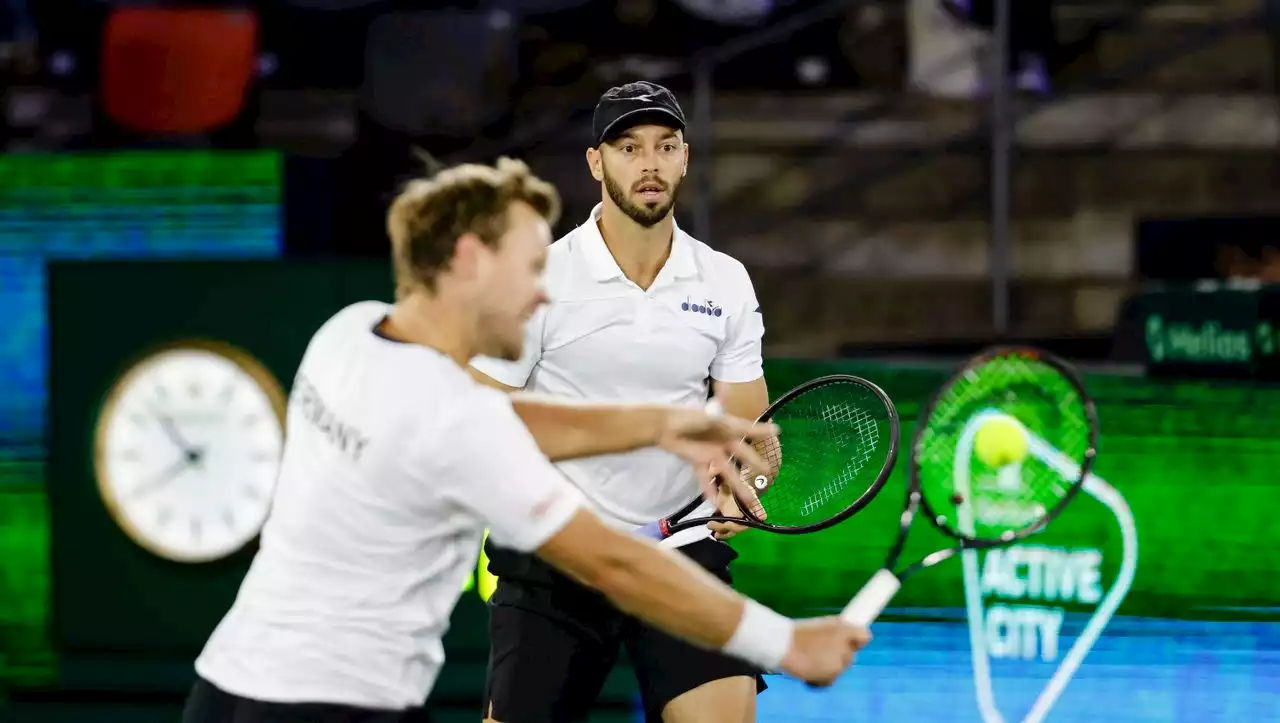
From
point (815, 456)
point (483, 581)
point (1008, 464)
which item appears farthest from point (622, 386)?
point (483, 581)

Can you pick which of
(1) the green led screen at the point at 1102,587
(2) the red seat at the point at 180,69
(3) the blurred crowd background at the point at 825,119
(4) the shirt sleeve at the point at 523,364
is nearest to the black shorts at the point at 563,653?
(4) the shirt sleeve at the point at 523,364

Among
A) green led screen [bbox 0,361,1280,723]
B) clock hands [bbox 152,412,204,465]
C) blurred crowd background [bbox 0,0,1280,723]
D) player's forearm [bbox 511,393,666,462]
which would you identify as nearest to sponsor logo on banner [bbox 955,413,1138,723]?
green led screen [bbox 0,361,1280,723]

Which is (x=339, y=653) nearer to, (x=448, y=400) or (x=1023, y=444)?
(x=448, y=400)

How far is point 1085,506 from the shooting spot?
5930mm

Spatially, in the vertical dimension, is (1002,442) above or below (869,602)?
below

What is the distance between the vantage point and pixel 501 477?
3.15m

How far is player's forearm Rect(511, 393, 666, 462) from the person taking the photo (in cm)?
374

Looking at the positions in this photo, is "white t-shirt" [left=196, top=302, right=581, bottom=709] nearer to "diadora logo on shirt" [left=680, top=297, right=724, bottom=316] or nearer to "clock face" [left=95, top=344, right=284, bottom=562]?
"diadora logo on shirt" [left=680, top=297, right=724, bottom=316]

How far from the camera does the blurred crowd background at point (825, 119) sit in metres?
9.52

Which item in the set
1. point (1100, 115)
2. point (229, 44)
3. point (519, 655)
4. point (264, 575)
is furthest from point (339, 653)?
point (1100, 115)

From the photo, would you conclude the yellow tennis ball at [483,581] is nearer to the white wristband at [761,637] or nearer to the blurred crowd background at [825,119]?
the blurred crowd background at [825,119]

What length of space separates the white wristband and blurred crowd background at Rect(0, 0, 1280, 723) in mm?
5076

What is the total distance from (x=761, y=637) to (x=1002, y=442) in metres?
2.55

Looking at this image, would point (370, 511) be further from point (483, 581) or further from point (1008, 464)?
point (483, 581)
